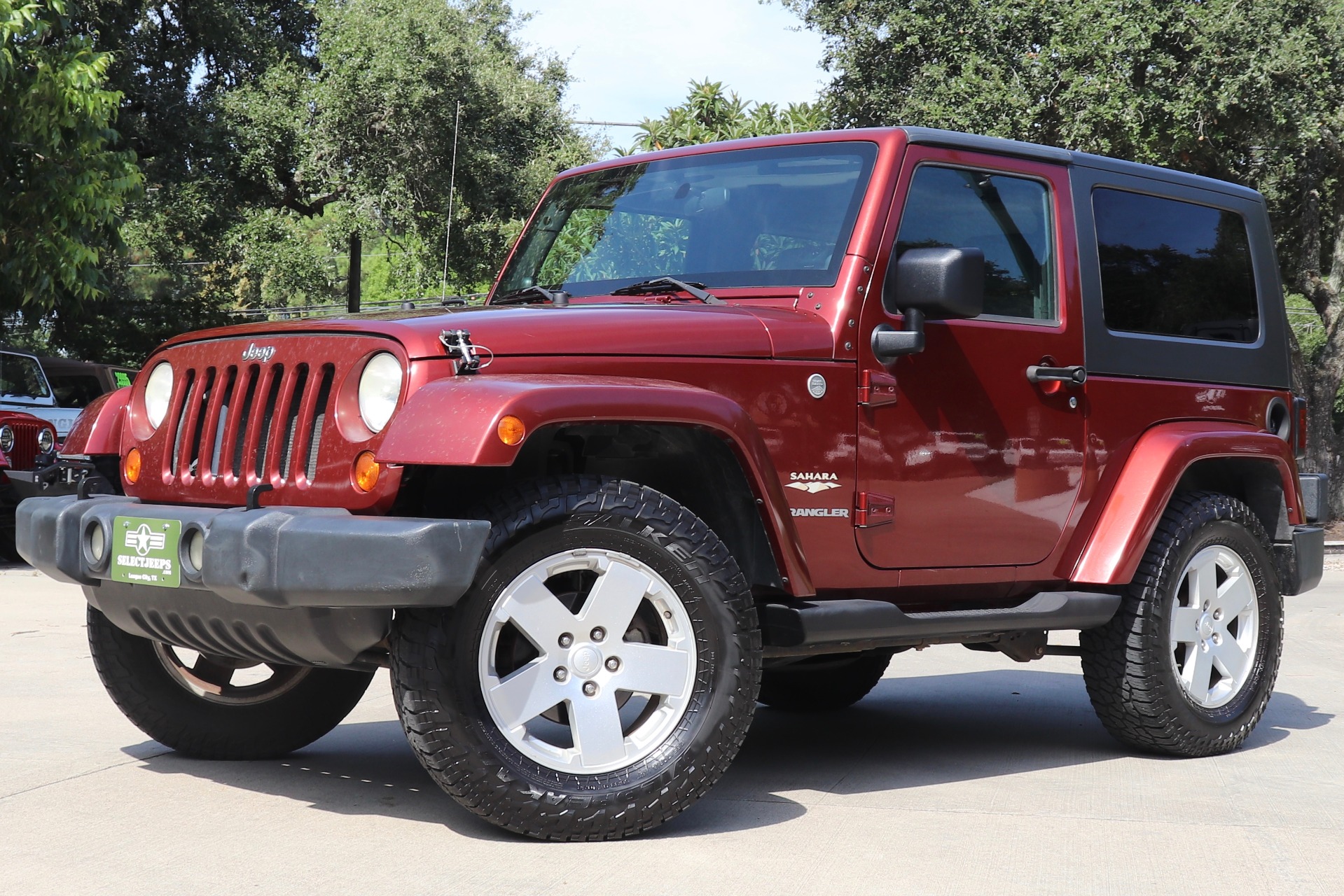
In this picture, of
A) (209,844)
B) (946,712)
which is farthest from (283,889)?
(946,712)

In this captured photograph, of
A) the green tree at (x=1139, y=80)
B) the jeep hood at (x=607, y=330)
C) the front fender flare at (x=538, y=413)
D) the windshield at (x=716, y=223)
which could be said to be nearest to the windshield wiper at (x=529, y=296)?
the windshield at (x=716, y=223)

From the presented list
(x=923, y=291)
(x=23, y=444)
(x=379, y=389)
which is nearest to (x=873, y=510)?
(x=923, y=291)

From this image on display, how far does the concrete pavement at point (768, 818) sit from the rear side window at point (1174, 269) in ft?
5.30

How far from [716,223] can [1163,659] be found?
220 cm

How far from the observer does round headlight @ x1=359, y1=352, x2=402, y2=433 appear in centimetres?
380

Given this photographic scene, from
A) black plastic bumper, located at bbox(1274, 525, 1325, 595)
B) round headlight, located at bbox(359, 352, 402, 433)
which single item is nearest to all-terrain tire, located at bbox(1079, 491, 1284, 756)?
black plastic bumper, located at bbox(1274, 525, 1325, 595)

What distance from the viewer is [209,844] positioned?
384 cm

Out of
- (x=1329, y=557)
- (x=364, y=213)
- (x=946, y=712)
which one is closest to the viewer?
(x=946, y=712)

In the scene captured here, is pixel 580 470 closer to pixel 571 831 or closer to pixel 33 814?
pixel 571 831

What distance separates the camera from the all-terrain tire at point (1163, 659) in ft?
17.3

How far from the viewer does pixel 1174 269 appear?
18.7 feet

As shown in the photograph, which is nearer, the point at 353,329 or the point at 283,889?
the point at 283,889

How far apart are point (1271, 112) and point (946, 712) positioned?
13802 millimetres

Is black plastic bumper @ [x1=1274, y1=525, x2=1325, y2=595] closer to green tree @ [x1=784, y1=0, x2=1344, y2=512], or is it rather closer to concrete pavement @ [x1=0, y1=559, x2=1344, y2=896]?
concrete pavement @ [x1=0, y1=559, x2=1344, y2=896]
